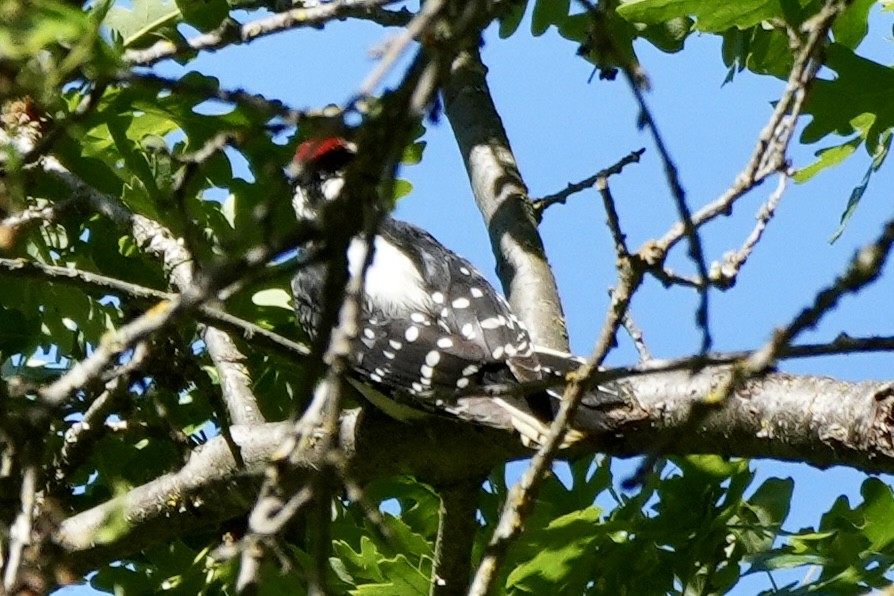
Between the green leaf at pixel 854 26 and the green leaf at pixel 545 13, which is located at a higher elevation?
the green leaf at pixel 545 13

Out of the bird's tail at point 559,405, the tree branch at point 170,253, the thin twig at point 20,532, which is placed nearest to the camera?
the thin twig at point 20,532

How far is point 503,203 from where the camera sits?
2840 millimetres

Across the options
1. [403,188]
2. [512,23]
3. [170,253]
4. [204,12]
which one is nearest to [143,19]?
[204,12]

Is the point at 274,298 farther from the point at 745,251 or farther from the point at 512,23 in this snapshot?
the point at 745,251

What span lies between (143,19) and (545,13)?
0.85 m

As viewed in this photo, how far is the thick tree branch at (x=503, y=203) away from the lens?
2.58m

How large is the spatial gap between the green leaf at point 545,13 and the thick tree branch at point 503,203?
207 mm

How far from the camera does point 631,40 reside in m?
2.67

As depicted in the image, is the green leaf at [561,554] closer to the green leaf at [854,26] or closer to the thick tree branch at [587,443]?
the thick tree branch at [587,443]

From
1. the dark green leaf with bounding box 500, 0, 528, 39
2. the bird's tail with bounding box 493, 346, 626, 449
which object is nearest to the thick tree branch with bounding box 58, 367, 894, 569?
the bird's tail with bounding box 493, 346, 626, 449

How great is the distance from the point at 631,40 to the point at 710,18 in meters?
0.72

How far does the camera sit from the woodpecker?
6.63 ft

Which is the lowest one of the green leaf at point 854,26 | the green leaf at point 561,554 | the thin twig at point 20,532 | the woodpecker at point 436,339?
the thin twig at point 20,532

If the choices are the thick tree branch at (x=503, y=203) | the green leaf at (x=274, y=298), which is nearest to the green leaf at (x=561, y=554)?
the thick tree branch at (x=503, y=203)
